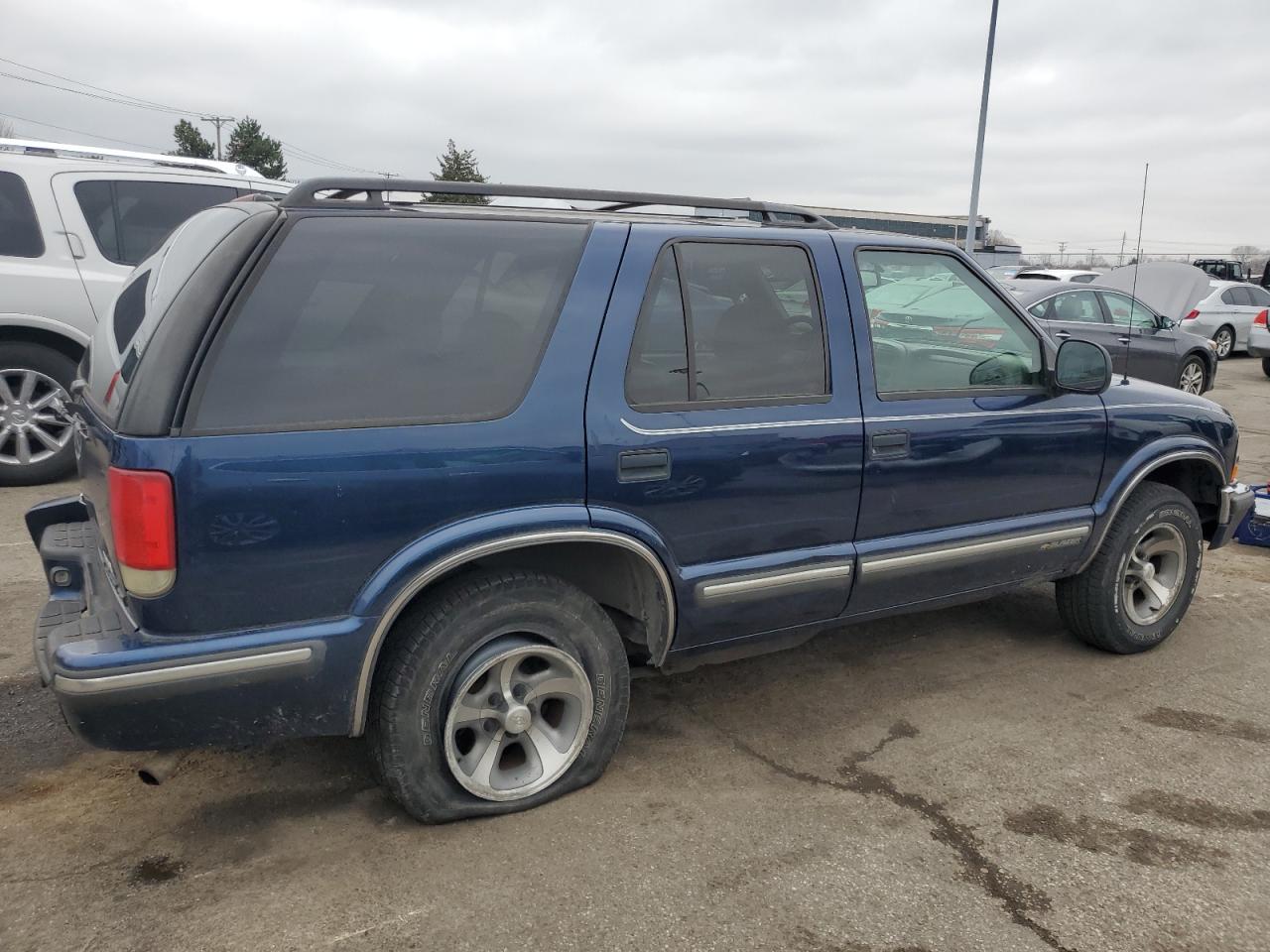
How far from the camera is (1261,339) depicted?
16969 millimetres

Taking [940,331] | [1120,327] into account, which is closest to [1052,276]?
[1120,327]

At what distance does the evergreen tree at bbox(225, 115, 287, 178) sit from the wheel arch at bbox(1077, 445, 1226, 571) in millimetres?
42879

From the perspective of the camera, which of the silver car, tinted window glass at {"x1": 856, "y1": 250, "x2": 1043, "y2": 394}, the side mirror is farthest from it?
the silver car

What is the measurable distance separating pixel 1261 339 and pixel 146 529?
18.8m

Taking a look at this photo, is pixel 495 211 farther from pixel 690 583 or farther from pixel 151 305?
pixel 690 583

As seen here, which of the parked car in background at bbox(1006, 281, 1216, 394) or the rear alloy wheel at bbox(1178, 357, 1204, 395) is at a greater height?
the parked car in background at bbox(1006, 281, 1216, 394)

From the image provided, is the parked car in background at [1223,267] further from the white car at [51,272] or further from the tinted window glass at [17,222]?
the tinted window glass at [17,222]

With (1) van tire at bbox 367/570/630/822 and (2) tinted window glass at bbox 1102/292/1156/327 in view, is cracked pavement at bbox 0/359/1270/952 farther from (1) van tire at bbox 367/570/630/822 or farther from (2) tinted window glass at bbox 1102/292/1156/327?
(2) tinted window glass at bbox 1102/292/1156/327

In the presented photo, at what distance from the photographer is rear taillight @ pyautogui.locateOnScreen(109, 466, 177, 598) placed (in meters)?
2.46

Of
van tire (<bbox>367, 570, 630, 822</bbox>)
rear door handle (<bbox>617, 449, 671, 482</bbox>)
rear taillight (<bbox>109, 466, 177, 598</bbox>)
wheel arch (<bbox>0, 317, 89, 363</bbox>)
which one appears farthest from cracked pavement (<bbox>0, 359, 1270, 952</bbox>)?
wheel arch (<bbox>0, 317, 89, 363</bbox>)

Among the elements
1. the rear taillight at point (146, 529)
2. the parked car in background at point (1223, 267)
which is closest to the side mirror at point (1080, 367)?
the rear taillight at point (146, 529)

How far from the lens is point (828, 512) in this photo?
136 inches

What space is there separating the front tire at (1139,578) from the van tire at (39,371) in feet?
19.9

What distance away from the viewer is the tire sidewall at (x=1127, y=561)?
4.40 metres
